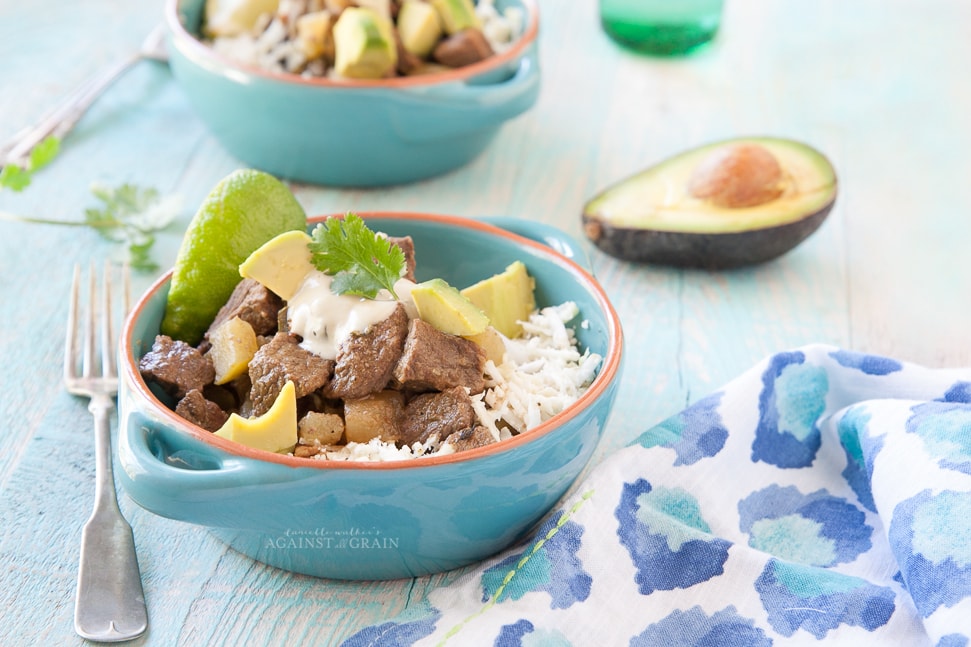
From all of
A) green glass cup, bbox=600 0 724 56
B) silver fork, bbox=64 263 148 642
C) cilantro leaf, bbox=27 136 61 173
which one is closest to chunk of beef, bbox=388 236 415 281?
silver fork, bbox=64 263 148 642

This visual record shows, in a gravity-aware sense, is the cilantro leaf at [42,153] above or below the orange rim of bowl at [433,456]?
below

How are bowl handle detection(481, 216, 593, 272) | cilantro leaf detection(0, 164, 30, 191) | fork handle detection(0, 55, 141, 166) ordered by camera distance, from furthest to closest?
fork handle detection(0, 55, 141, 166), cilantro leaf detection(0, 164, 30, 191), bowl handle detection(481, 216, 593, 272)

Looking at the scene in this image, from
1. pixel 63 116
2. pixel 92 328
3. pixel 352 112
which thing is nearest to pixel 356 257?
pixel 92 328

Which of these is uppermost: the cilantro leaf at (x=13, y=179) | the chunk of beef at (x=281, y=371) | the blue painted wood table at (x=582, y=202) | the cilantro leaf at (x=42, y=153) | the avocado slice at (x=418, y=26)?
the avocado slice at (x=418, y=26)

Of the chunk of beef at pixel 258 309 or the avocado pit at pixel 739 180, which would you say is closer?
the chunk of beef at pixel 258 309

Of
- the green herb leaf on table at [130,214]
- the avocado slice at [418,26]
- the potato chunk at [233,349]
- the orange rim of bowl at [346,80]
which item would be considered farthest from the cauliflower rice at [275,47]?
the potato chunk at [233,349]

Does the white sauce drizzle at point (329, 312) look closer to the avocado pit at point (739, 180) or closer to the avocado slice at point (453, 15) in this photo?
the avocado pit at point (739, 180)

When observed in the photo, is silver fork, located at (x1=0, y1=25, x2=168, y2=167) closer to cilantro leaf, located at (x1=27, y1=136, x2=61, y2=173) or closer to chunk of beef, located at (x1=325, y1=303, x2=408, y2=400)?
cilantro leaf, located at (x1=27, y1=136, x2=61, y2=173)
